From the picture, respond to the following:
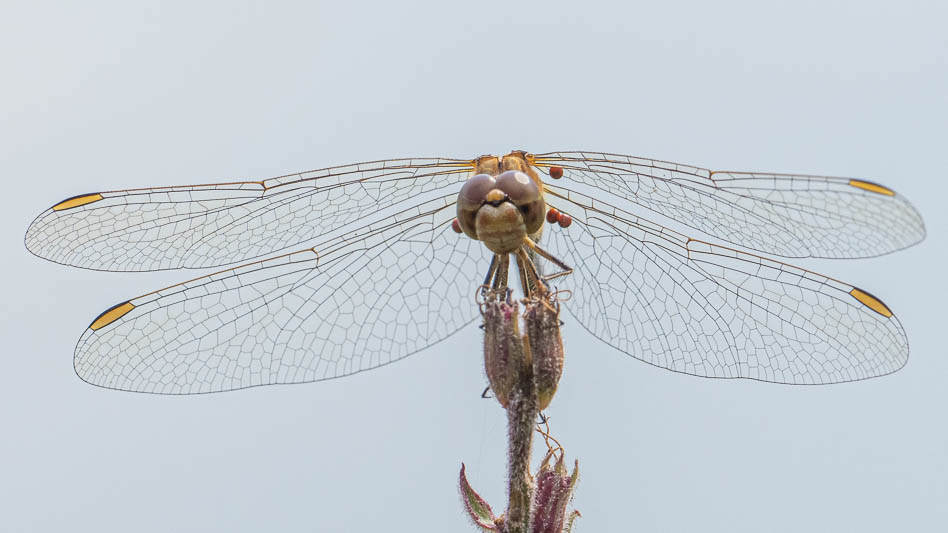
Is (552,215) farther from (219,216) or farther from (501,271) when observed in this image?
(219,216)

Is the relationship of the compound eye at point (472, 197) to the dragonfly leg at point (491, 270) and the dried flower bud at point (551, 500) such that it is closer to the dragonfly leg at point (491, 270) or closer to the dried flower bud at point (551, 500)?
the dragonfly leg at point (491, 270)

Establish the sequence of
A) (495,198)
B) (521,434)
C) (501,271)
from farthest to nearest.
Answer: (501,271)
(495,198)
(521,434)

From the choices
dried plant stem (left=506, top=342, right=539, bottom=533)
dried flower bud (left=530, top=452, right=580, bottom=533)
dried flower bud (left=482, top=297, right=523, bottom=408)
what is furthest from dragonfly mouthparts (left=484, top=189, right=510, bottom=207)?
dried flower bud (left=530, top=452, right=580, bottom=533)

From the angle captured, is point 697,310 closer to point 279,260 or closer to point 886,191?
point 886,191

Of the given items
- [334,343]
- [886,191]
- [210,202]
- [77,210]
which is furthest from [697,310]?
[77,210]

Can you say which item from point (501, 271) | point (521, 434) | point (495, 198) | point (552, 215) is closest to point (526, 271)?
point (501, 271)

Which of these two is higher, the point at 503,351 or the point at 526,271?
the point at 526,271
